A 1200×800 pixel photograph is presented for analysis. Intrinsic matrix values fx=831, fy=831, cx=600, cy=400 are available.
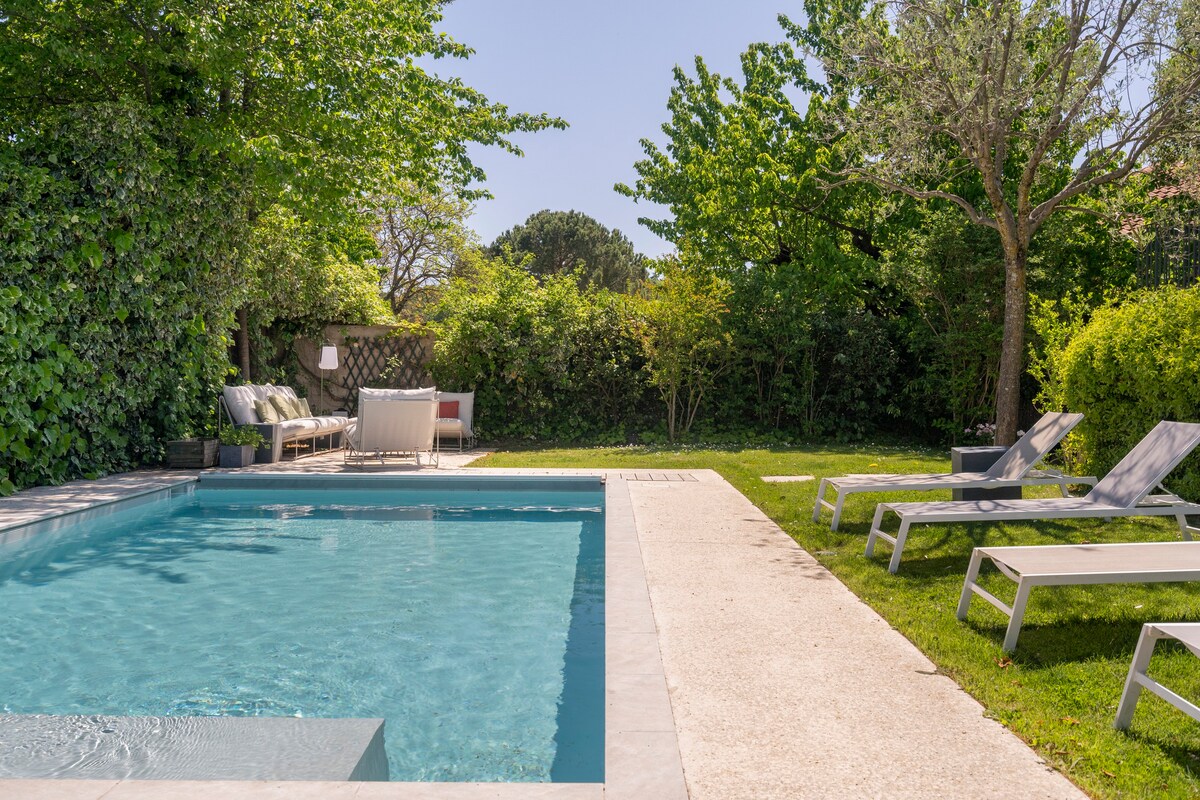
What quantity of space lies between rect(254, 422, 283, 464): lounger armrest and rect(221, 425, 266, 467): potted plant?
7cm

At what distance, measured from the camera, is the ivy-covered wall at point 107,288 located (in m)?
7.05

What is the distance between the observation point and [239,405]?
32.0 ft

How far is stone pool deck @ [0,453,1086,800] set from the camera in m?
2.12

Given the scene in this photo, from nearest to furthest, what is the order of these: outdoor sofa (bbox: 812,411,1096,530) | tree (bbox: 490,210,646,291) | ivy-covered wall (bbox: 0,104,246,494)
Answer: outdoor sofa (bbox: 812,411,1096,530)
ivy-covered wall (bbox: 0,104,246,494)
tree (bbox: 490,210,646,291)

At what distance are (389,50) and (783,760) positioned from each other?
10209 millimetres

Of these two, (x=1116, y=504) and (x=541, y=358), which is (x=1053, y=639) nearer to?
(x=1116, y=504)

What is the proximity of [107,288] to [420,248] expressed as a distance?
17.1m

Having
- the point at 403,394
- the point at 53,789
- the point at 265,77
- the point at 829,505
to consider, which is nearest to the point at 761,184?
the point at 403,394

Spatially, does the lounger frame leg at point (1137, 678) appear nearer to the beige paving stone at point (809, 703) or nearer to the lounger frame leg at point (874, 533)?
the beige paving stone at point (809, 703)

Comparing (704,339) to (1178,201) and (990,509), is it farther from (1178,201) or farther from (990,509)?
(990,509)

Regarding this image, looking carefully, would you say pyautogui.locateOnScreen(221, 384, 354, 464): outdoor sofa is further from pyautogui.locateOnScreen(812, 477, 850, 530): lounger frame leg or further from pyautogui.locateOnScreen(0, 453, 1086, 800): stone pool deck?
pyautogui.locateOnScreen(0, 453, 1086, 800): stone pool deck

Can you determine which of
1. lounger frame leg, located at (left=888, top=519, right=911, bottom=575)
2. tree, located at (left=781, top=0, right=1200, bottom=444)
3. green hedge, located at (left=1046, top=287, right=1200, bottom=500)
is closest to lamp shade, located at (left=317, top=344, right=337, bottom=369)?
tree, located at (left=781, top=0, right=1200, bottom=444)

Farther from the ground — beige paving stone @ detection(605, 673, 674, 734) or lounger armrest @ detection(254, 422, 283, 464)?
lounger armrest @ detection(254, 422, 283, 464)

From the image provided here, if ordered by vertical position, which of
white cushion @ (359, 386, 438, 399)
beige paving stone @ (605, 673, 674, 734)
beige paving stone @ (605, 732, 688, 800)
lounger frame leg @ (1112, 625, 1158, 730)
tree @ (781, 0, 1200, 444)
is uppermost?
tree @ (781, 0, 1200, 444)
